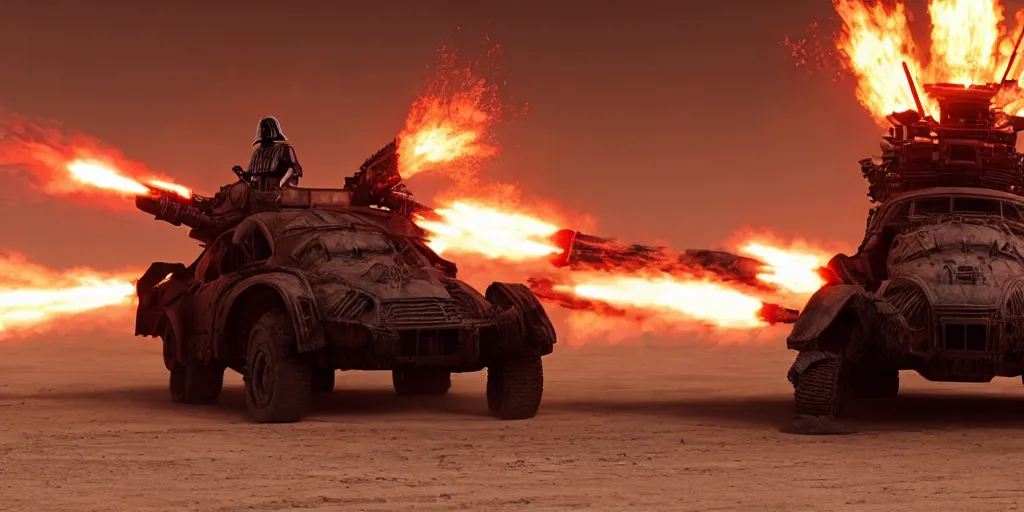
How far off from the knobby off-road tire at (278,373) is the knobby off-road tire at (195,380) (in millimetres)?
3143

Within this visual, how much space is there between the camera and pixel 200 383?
70.7ft

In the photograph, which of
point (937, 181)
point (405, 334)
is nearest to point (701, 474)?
point (405, 334)

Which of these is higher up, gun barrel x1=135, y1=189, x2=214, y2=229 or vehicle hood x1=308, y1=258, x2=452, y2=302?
gun barrel x1=135, y1=189, x2=214, y2=229

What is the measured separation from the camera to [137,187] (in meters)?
22.1

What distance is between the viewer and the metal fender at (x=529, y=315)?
18516mm

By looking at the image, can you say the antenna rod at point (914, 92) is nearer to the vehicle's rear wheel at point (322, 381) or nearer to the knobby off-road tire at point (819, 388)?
the knobby off-road tire at point (819, 388)

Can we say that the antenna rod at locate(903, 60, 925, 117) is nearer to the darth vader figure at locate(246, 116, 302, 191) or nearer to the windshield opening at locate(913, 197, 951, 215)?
the windshield opening at locate(913, 197, 951, 215)

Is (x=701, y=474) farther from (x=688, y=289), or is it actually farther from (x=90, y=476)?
(x=688, y=289)

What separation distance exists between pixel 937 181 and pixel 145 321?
1139 centimetres

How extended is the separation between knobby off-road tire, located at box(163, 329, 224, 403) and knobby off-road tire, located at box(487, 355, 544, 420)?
477 cm

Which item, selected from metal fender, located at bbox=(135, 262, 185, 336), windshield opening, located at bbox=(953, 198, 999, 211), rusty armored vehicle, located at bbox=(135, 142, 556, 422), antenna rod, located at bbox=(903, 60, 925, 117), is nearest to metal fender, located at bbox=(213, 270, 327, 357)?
rusty armored vehicle, located at bbox=(135, 142, 556, 422)

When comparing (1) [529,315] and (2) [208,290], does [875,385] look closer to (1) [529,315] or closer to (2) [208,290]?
(1) [529,315]

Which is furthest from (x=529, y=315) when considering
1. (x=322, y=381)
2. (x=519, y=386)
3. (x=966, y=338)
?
(x=322, y=381)

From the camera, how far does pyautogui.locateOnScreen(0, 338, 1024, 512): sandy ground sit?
12.3 metres
